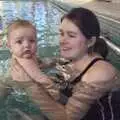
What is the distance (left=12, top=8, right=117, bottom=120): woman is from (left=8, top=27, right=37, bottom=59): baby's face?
45cm

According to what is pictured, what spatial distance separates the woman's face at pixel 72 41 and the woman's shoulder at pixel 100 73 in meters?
0.16

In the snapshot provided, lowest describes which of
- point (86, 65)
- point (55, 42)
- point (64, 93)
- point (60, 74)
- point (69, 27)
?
point (55, 42)

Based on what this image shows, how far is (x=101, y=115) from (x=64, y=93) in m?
0.42

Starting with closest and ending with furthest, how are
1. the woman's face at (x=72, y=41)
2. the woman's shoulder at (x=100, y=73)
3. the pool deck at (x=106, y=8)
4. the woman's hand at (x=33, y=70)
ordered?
the woman's shoulder at (x=100, y=73) → the woman's face at (x=72, y=41) → the woman's hand at (x=33, y=70) → the pool deck at (x=106, y=8)

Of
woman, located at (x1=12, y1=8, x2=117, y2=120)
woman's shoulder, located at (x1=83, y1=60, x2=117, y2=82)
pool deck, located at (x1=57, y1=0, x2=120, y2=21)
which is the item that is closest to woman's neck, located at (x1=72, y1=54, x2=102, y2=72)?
woman, located at (x1=12, y1=8, x2=117, y2=120)

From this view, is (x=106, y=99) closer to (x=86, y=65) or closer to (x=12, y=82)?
(x=86, y=65)

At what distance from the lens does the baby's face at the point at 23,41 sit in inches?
110

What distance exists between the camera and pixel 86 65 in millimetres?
2332

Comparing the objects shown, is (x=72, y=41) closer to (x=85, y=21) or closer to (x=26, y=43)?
(x=85, y=21)

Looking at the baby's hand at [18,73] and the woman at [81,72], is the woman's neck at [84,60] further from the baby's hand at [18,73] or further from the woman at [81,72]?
the baby's hand at [18,73]

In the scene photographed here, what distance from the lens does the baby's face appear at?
2.80 metres

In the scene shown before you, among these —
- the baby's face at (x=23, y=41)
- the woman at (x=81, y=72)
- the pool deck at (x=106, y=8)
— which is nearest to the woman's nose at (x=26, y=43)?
the baby's face at (x=23, y=41)

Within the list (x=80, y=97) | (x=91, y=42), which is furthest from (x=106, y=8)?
(x=80, y=97)

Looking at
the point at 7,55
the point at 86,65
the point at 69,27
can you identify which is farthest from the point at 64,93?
the point at 7,55
